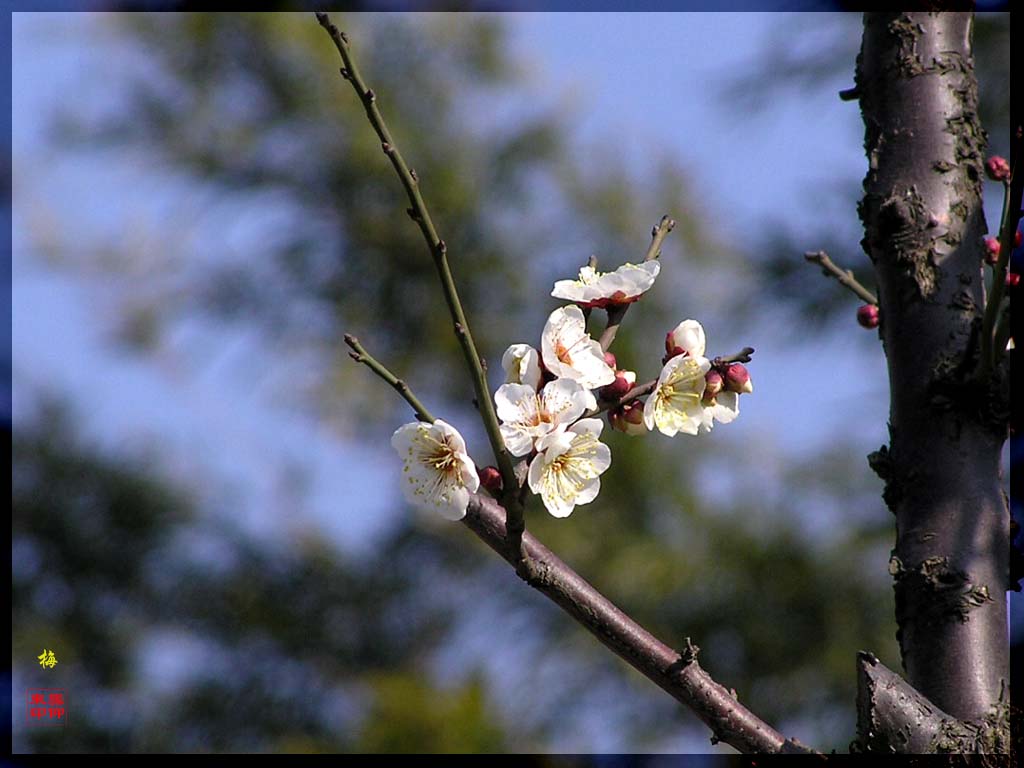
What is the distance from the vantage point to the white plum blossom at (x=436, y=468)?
0.86 meters

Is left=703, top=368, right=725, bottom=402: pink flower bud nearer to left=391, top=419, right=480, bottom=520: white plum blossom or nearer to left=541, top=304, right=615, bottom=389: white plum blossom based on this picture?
left=541, top=304, right=615, bottom=389: white plum blossom

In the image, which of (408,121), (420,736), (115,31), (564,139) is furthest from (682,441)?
(115,31)

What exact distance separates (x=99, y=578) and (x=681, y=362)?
18.6ft

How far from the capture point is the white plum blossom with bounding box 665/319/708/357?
98cm

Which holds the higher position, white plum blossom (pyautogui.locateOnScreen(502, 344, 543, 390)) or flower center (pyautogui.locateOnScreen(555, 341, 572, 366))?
flower center (pyautogui.locateOnScreen(555, 341, 572, 366))

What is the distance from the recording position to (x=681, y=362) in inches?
37.4

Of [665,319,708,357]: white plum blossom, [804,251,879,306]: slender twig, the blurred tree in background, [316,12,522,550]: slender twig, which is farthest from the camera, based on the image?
the blurred tree in background

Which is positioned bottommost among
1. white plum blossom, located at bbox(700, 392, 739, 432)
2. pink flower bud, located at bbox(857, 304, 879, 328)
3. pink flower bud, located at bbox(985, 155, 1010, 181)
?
pink flower bud, located at bbox(857, 304, 879, 328)

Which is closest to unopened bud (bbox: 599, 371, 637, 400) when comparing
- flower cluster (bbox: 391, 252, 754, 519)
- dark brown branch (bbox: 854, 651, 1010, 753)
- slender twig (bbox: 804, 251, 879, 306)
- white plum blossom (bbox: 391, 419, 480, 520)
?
flower cluster (bbox: 391, 252, 754, 519)

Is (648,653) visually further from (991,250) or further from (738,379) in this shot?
(991,250)

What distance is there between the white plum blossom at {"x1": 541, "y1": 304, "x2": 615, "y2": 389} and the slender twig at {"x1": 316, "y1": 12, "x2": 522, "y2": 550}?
0.12 m

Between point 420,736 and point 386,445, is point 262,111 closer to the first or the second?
point 386,445

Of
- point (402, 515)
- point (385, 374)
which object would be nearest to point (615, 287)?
point (385, 374)

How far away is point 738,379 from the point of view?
0.97 meters
